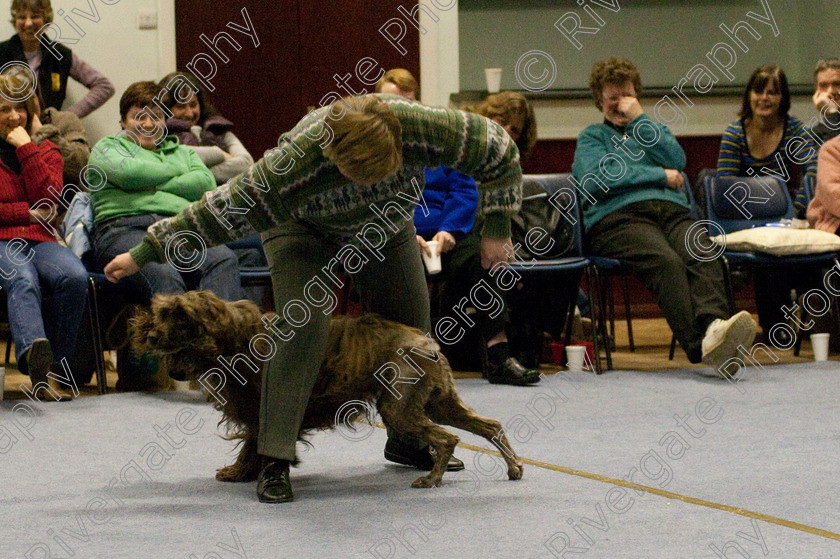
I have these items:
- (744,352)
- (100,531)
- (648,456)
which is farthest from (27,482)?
(744,352)

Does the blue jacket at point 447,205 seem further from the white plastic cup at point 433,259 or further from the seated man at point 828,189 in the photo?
the seated man at point 828,189

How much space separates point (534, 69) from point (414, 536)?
579cm

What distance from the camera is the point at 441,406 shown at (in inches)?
99.6

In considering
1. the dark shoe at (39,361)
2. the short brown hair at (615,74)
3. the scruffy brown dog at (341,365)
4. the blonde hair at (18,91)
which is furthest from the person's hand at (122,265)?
the short brown hair at (615,74)

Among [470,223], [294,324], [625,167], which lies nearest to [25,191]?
[470,223]

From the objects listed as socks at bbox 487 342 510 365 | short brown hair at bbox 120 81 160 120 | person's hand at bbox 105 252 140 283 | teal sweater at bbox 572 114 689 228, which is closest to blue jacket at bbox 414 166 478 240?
socks at bbox 487 342 510 365

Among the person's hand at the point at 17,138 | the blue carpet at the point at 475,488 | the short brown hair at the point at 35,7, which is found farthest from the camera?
the short brown hair at the point at 35,7

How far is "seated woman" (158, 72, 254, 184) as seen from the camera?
16.2ft

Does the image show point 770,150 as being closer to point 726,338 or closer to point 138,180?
point 726,338

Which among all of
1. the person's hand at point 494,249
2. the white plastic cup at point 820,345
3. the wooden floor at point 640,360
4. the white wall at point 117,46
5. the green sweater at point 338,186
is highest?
the white wall at point 117,46

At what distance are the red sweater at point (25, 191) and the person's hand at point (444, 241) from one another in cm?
174

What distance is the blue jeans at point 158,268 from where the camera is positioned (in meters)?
4.07

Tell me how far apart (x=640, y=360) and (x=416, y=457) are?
270 cm

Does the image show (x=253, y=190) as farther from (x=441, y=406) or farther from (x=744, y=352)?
(x=744, y=352)
